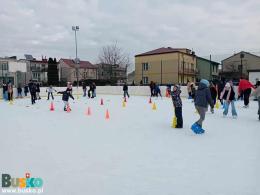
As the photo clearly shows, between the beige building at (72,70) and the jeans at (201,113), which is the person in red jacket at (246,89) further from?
the beige building at (72,70)

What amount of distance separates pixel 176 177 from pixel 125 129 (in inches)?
155

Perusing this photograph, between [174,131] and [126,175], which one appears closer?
[126,175]

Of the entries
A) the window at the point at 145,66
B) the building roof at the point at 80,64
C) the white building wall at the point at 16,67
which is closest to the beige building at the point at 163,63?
the window at the point at 145,66

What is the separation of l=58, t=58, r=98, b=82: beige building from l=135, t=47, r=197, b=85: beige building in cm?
2763

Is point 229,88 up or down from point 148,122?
up

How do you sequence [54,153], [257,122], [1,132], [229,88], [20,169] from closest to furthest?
[20,169]
[54,153]
[1,132]
[257,122]
[229,88]

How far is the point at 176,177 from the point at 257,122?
6107mm

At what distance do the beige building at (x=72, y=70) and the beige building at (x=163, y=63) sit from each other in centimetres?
2763

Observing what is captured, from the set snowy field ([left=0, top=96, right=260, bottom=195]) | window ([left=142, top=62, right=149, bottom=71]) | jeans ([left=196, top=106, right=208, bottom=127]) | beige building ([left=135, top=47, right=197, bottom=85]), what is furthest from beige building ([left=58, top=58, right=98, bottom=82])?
Answer: jeans ([left=196, top=106, right=208, bottom=127])

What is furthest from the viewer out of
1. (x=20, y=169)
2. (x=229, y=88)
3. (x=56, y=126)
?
(x=229, y=88)

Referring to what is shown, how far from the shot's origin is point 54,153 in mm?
5145

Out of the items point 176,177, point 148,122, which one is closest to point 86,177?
point 176,177

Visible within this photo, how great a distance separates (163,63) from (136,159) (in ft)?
88.8

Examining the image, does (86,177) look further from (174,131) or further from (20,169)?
(174,131)
